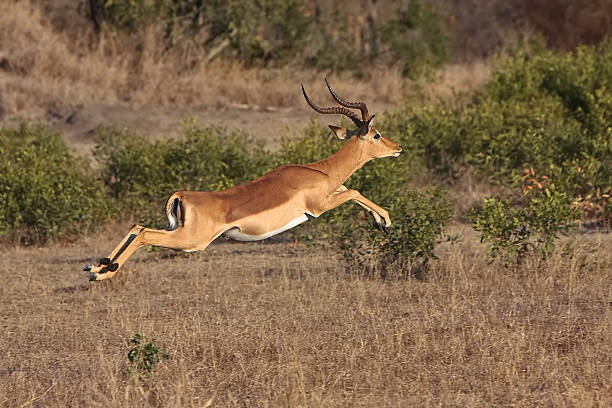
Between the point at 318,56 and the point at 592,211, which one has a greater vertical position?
the point at 318,56

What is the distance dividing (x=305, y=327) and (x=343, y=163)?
3.63 feet

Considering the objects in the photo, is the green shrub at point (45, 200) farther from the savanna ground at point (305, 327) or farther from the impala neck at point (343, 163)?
the impala neck at point (343, 163)

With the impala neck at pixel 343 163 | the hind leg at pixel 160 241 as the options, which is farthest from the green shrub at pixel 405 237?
the hind leg at pixel 160 241

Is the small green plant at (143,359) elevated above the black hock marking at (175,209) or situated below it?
below

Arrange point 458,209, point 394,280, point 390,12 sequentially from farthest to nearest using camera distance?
point 390,12, point 458,209, point 394,280

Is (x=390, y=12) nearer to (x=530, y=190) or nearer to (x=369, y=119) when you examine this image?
(x=530, y=190)

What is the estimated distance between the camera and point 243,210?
6359 millimetres

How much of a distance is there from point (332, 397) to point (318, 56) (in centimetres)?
1758

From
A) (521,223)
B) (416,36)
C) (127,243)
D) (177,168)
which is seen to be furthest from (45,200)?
(416,36)

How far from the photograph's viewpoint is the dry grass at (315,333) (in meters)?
5.49

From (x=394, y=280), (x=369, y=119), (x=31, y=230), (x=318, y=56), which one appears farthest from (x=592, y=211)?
(x=318, y=56)

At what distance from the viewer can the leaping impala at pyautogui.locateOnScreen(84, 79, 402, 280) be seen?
6.26 m

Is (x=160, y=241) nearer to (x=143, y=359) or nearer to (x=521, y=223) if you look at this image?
(x=143, y=359)

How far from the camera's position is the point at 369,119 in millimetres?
7164
